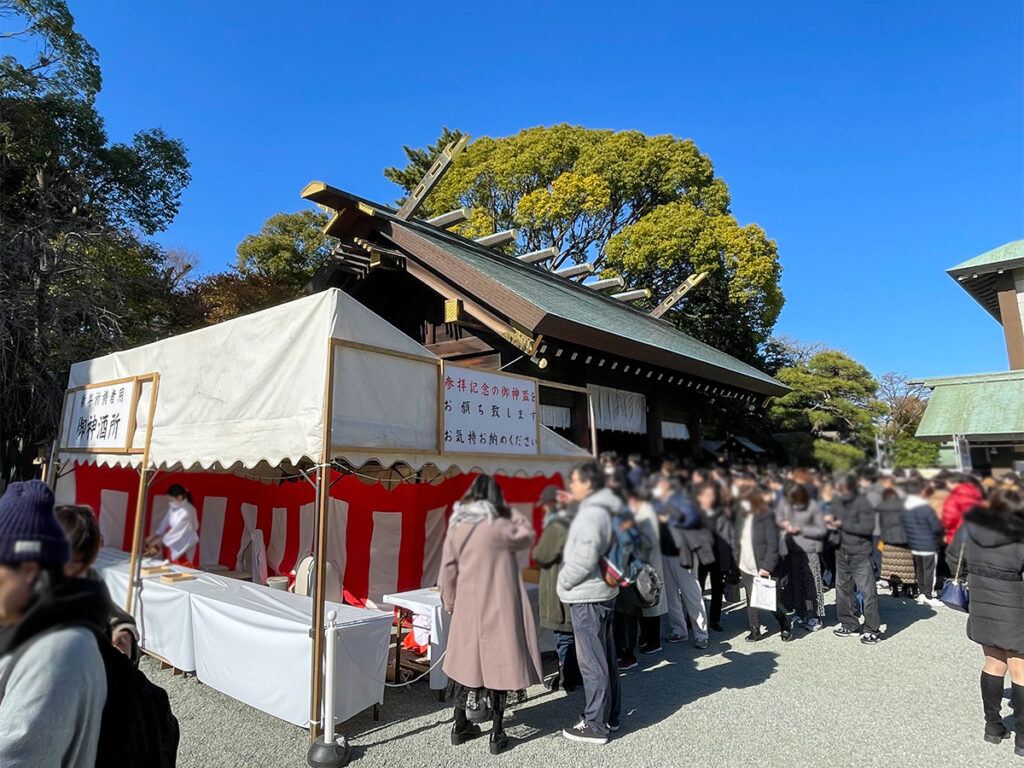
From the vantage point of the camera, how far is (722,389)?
4148 mm

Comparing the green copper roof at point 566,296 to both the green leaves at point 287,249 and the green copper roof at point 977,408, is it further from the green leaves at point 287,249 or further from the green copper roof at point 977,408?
the green leaves at point 287,249

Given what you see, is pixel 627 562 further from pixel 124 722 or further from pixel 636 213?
pixel 636 213

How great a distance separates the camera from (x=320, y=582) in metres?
4.00

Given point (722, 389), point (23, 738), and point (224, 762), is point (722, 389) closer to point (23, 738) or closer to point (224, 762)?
point (23, 738)

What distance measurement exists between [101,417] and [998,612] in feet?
27.5

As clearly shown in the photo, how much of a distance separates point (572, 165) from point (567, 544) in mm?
18738

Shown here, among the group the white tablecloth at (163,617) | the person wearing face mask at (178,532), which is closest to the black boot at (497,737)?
the white tablecloth at (163,617)

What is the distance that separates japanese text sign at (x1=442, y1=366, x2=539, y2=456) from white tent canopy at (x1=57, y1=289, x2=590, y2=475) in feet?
0.32

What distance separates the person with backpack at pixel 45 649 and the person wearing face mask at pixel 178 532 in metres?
6.28

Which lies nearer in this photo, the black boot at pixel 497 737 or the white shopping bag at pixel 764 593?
the white shopping bag at pixel 764 593

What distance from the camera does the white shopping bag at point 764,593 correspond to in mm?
2136

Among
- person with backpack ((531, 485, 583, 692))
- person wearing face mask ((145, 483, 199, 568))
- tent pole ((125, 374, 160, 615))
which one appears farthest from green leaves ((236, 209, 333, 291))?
person with backpack ((531, 485, 583, 692))

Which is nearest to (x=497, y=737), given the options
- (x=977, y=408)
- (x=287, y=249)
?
(x=977, y=408)

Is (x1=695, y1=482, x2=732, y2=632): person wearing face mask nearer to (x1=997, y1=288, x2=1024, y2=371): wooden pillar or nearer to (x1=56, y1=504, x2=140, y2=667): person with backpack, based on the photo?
(x1=997, y1=288, x2=1024, y2=371): wooden pillar
